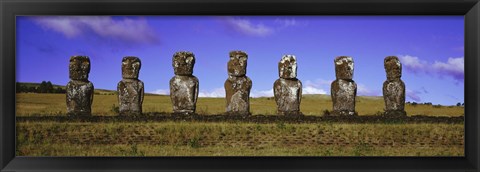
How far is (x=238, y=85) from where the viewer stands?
1492 cm

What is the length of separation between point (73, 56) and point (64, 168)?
699cm

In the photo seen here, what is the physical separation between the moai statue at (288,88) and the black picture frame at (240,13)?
272 inches

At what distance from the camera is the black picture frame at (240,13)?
26.5 feet

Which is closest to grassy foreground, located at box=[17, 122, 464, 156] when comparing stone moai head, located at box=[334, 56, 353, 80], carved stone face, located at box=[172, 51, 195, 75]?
carved stone face, located at box=[172, 51, 195, 75]

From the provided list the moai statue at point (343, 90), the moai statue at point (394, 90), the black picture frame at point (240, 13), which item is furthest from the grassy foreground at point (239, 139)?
the black picture frame at point (240, 13)

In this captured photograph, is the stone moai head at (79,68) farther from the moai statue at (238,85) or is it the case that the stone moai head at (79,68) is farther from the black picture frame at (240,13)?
the black picture frame at (240,13)

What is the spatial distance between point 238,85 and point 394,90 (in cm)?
426

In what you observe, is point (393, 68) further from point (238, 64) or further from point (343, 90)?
point (238, 64)

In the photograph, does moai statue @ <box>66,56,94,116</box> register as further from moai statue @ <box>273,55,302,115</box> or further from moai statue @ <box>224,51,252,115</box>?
moai statue @ <box>273,55,302,115</box>

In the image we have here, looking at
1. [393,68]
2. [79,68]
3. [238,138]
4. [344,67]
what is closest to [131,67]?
[79,68]

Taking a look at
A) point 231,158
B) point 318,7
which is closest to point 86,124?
point 231,158

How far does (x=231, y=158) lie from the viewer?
8.14 meters

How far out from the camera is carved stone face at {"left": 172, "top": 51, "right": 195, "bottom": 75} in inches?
588
